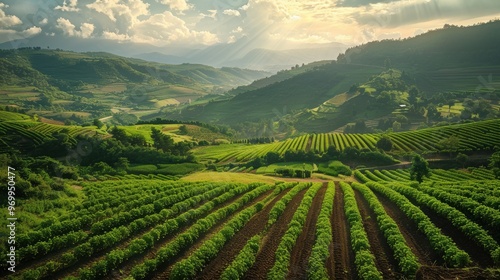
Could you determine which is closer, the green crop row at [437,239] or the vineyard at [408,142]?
the green crop row at [437,239]

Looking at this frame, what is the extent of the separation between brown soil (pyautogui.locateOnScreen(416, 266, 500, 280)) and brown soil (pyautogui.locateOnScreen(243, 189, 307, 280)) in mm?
12371

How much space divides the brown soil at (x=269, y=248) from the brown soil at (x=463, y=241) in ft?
54.9

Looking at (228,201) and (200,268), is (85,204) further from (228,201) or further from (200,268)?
(200,268)

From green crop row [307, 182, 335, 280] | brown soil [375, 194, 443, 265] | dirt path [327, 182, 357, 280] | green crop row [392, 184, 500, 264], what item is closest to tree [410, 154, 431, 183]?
green crop row [392, 184, 500, 264]

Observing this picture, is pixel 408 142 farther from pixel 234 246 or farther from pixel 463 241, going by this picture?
pixel 234 246

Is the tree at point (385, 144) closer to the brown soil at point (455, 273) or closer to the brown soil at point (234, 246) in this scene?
the brown soil at point (234, 246)

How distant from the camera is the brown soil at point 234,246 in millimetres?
28281

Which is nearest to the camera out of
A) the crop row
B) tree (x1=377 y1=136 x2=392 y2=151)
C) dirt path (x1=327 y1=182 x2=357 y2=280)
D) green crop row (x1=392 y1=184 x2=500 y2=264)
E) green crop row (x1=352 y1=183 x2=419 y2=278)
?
green crop row (x1=352 y1=183 x2=419 y2=278)

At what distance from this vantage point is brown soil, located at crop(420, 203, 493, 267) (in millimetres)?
26438

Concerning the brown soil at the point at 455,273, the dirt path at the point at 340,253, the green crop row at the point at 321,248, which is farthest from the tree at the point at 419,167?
the brown soil at the point at 455,273

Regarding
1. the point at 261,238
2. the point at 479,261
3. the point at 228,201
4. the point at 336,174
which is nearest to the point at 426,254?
the point at 479,261

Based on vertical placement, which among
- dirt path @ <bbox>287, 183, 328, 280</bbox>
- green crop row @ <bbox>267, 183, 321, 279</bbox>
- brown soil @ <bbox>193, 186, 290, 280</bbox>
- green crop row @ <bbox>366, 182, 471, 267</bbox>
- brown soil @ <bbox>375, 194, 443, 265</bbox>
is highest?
green crop row @ <bbox>366, 182, 471, 267</bbox>

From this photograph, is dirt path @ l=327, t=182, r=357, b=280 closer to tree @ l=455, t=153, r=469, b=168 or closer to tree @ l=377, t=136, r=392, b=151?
tree @ l=455, t=153, r=469, b=168

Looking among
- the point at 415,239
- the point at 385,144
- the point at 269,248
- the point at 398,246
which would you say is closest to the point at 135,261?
the point at 269,248
